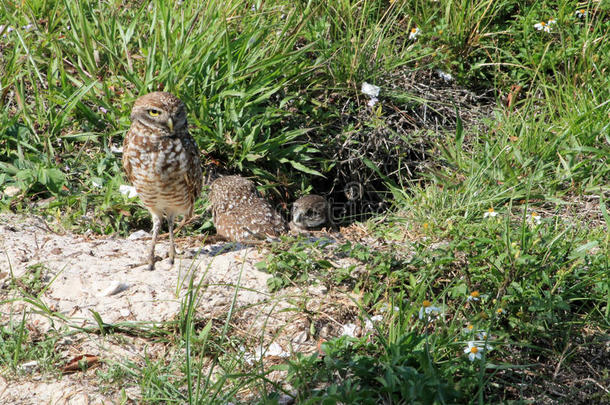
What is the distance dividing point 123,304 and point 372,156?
3070 mm

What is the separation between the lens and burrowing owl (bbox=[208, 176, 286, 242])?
555 cm

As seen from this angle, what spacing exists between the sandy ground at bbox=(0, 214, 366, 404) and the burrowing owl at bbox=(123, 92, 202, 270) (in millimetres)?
376

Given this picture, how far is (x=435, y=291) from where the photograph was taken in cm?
406

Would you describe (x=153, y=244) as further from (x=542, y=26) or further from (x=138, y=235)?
(x=542, y=26)

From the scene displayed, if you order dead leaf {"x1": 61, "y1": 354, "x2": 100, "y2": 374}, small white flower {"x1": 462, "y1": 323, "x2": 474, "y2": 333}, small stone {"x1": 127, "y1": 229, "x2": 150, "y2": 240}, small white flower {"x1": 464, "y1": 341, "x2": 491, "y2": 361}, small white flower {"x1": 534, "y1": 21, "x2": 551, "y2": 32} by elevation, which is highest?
small white flower {"x1": 534, "y1": 21, "x2": 551, "y2": 32}

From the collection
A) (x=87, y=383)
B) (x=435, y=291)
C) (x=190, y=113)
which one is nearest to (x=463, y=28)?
(x=190, y=113)

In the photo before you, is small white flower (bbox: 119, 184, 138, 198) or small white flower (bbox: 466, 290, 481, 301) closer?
small white flower (bbox: 466, 290, 481, 301)

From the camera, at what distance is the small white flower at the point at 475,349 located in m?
3.26

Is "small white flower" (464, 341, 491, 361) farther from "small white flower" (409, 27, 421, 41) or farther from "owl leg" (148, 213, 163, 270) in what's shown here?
"small white flower" (409, 27, 421, 41)

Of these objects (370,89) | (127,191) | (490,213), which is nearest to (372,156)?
(370,89)

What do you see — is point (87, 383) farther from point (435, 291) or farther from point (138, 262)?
point (435, 291)

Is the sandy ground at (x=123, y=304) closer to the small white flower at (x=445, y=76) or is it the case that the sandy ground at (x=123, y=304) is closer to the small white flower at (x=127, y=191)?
the small white flower at (x=127, y=191)

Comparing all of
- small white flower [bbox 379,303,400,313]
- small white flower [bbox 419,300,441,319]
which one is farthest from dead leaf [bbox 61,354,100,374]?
small white flower [bbox 419,300,441,319]

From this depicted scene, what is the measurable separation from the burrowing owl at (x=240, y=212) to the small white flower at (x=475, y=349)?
2.45 metres
